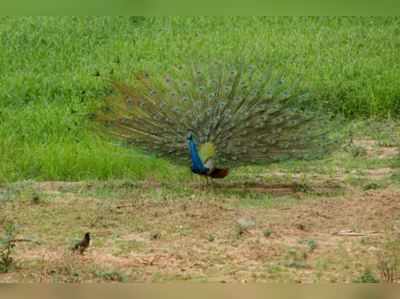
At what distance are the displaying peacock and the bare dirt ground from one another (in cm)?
27

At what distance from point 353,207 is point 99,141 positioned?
263 cm

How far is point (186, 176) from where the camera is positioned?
27.0 feet

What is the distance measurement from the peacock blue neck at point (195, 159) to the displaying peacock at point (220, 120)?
0.33 feet

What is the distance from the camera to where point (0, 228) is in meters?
6.03

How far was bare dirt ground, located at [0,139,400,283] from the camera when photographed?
4.71m

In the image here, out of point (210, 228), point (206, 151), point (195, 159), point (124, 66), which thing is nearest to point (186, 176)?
point (206, 151)

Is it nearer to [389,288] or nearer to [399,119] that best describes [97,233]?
[399,119]

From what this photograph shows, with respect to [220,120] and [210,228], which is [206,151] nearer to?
[220,120]

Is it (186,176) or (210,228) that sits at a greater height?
(186,176)

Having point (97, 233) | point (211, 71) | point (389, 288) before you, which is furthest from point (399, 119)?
point (389, 288)

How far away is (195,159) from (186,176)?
96 centimetres

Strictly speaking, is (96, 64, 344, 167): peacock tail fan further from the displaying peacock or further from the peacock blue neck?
the peacock blue neck

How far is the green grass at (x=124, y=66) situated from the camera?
814cm

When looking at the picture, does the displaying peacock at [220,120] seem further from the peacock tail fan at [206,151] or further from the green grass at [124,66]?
the green grass at [124,66]
